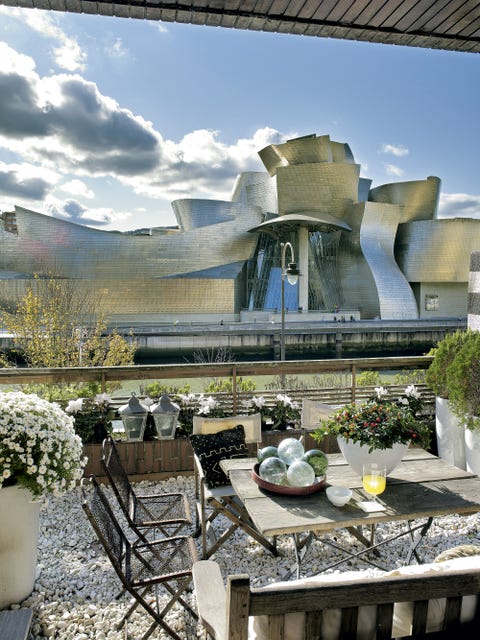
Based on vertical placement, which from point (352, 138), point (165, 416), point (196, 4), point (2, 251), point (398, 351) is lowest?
point (398, 351)

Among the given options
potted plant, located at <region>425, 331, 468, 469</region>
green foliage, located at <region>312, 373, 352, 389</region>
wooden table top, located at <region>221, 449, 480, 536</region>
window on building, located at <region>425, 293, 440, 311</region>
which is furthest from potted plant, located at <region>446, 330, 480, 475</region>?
window on building, located at <region>425, 293, 440, 311</region>

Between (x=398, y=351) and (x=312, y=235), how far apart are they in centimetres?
1556

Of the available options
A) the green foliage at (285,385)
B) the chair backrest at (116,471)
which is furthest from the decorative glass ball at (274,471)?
the green foliage at (285,385)

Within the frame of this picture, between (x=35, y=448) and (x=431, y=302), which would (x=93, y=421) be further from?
(x=431, y=302)

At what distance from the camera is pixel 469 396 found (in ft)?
15.9

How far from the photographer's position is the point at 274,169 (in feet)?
144

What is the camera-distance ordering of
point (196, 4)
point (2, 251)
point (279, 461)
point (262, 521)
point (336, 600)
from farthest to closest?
1. point (2, 251)
2. point (279, 461)
3. point (262, 521)
4. point (196, 4)
5. point (336, 600)

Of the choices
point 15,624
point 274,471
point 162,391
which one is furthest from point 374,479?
point 162,391

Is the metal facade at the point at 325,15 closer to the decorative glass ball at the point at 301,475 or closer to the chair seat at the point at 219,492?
the decorative glass ball at the point at 301,475

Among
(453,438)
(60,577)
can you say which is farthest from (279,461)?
(453,438)

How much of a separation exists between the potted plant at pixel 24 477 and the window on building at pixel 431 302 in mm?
49224

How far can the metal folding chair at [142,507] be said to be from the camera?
3.28m

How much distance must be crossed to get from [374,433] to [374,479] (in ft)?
0.94

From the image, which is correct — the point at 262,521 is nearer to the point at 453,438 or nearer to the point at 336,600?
the point at 336,600
